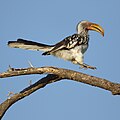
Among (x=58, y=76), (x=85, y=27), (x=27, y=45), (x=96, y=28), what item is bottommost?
(x=58, y=76)

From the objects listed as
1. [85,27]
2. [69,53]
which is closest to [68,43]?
[69,53]

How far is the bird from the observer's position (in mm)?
6676

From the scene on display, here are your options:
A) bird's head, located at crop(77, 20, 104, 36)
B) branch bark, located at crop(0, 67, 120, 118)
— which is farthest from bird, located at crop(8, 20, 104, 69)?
branch bark, located at crop(0, 67, 120, 118)

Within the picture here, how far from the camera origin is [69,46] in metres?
7.58

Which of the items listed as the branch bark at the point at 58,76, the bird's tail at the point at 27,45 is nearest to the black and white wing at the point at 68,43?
the bird's tail at the point at 27,45

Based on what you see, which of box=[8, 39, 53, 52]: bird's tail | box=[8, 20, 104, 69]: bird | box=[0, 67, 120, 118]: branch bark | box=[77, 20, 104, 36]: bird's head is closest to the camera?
box=[0, 67, 120, 118]: branch bark

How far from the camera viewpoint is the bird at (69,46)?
21.9 ft

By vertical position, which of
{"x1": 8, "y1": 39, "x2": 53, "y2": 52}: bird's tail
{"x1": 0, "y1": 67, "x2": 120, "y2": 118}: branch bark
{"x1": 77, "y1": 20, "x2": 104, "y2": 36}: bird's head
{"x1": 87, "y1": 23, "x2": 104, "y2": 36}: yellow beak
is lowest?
{"x1": 0, "y1": 67, "x2": 120, "y2": 118}: branch bark

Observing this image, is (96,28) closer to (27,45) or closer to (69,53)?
Answer: (69,53)

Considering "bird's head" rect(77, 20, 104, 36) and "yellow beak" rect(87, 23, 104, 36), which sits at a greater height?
"bird's head" rect(77, 20, 104, 36)

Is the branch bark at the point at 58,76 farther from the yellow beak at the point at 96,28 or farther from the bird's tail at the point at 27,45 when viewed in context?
the yellow beak at the point at 96,28

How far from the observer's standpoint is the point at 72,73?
564cm

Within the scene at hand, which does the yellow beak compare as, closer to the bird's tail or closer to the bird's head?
the bird's head

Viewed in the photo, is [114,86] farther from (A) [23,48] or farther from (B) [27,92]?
(A) [23,48]
